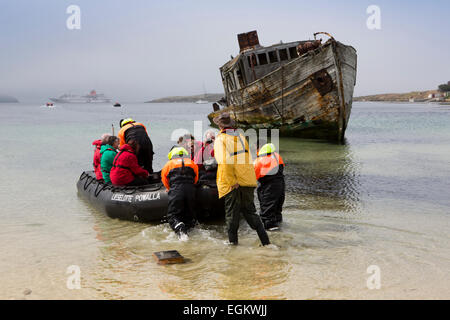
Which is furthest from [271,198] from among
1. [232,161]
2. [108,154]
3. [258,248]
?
[108,154]

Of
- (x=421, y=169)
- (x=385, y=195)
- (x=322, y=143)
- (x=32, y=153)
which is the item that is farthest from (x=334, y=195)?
(x=32, y=153)

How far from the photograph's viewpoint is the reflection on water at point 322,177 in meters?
8.76

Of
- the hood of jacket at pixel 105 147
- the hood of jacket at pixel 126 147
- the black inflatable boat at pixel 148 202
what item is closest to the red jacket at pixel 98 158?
the hood of jacket at pixel 105 147

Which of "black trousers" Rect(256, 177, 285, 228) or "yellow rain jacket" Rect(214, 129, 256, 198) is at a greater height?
"yellow rain jacket" Rect(214, 129, 256, 198)

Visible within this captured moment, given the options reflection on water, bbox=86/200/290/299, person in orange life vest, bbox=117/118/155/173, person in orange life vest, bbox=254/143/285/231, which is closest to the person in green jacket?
person in orange life vest, bbox=117/118/155/173

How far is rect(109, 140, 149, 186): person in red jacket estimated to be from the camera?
24.7 feet

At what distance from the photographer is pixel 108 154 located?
26.5 ft

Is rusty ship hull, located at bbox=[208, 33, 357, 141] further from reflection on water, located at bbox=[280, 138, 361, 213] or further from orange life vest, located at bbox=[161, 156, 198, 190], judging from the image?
orange life vest, located at bbox=[161, 156, 198, 190]

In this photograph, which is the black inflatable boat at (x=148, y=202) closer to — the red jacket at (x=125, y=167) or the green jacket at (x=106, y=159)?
the red jacket at (x=125, y=167)

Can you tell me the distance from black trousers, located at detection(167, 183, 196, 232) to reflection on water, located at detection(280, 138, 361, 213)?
277 cm

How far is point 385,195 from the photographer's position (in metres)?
9.52

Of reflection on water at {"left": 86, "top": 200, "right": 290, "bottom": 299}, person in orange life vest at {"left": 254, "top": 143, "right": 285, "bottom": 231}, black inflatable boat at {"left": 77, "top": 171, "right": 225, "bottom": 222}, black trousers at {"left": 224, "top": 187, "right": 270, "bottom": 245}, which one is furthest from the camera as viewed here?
black inflatable boat at {"left": 77, "top": 171, "right": 225, "bottom": 222}

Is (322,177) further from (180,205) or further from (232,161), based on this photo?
(232,161)
